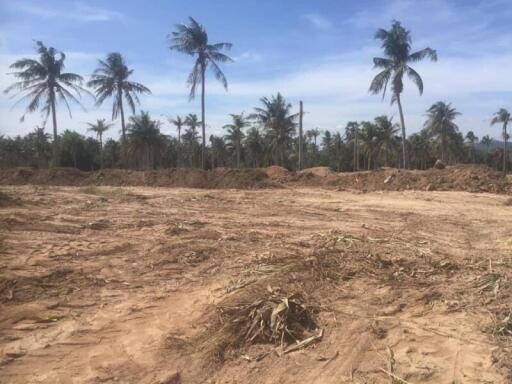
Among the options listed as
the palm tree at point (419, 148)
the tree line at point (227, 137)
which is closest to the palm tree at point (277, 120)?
the tree line at point (227, 137)

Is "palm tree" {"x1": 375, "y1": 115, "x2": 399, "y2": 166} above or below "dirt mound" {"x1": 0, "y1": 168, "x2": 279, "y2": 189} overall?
above

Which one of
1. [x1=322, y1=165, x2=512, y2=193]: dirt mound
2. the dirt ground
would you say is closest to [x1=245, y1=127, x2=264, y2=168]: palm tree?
[x1=322, y1=165, x2=512, y2=193]: dirt mound

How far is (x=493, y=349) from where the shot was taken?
3.84 metres

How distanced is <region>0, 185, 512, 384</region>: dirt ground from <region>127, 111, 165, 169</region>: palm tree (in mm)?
32921

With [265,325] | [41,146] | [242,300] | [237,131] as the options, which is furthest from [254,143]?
[265,325]

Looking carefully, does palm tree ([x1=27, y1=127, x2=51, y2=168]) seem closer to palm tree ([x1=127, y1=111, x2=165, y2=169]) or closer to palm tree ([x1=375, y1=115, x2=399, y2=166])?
palm tree ([x1=127, y1=111, x2=165, y2=169])

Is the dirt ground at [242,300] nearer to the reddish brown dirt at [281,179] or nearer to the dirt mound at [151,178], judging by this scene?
the reddish brown dirt at [281,179]

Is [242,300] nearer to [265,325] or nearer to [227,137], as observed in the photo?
[265,325]

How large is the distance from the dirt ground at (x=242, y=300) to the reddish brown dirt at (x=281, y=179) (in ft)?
34.4

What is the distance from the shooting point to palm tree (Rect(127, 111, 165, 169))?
42156mm

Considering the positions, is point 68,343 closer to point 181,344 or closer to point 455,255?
point 181,344

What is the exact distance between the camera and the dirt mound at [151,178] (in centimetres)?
2373

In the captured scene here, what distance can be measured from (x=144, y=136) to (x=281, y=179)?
2167 cm

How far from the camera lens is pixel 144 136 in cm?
4244
